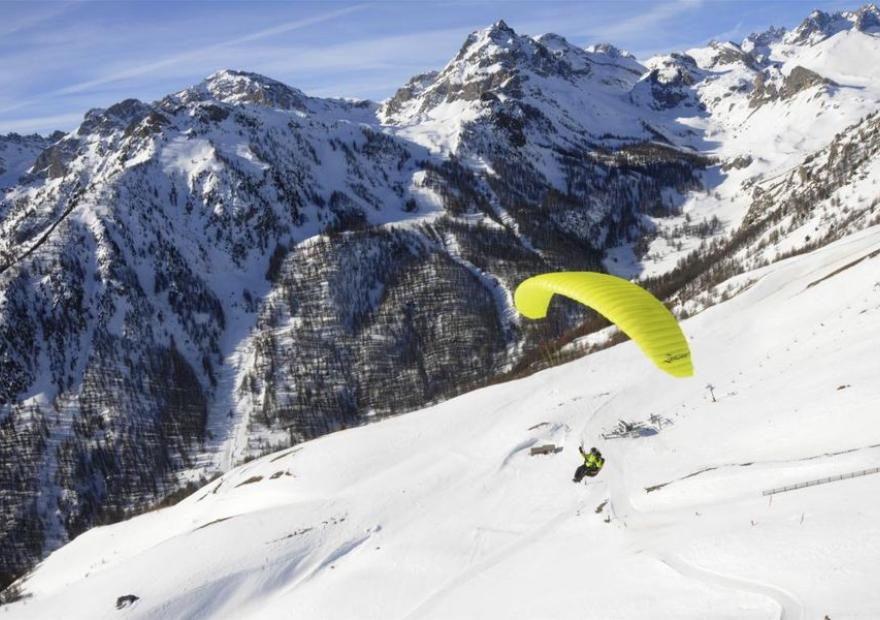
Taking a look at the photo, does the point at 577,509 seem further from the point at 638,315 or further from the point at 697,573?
the point at 697,573

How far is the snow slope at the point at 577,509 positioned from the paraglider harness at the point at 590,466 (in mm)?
832

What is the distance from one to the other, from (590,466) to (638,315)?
7022mm

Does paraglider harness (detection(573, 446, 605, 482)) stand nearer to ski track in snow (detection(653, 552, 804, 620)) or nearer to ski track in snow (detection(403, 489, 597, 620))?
Result: ski track in snow (detection(403, 489, 597, 620))

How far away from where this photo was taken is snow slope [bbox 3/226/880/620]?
1216 cm

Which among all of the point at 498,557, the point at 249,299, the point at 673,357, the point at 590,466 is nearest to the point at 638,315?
the point at 673,357

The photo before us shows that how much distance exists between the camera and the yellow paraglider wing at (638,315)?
18.1 m

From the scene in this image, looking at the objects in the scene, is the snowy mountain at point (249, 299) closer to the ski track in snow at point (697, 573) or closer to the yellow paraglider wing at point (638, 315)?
the yellow paraglider wing at point (638, 315)

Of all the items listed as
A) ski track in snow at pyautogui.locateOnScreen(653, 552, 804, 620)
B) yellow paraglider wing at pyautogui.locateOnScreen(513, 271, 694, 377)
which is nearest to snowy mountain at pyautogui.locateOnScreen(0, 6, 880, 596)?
yellow paraglider wing at pyautogui.locateOnScreen(513, 271, 694, 377)

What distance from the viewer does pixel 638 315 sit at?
19.0m

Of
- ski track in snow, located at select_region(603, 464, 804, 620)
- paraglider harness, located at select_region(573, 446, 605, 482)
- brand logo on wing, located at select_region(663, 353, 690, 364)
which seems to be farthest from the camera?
paraglider harness, located at select_region(573, 446, 605, 482)

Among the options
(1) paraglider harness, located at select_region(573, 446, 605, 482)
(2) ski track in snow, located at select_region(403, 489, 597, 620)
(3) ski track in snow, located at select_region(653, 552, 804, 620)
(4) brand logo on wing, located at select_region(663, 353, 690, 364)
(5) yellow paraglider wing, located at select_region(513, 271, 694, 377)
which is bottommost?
(2) ski track in snow, located at select_region(403, 489, 597, 620)

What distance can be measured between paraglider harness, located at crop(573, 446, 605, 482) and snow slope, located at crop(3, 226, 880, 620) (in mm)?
832

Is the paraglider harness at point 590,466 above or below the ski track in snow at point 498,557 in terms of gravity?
above

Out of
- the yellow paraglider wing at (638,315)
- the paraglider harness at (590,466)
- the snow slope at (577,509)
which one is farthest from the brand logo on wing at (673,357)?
the paraglider harness at (590,466)
